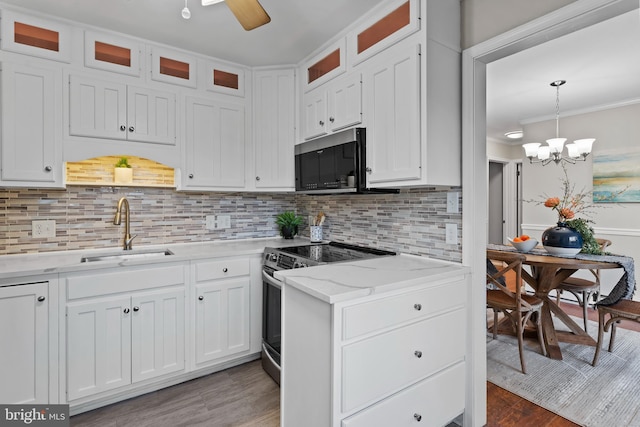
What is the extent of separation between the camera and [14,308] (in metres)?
1.71

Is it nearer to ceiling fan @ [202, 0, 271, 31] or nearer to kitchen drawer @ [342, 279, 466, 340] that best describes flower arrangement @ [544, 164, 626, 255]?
kitchen drawer @ [342, 279, 466, 340]

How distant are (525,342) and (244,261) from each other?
8.78 ft

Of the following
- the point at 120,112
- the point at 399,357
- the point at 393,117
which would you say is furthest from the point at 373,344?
the point at 120,112

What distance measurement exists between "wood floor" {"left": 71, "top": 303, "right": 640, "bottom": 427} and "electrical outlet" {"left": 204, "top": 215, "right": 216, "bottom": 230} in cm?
120

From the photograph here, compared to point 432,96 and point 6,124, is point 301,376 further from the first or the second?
point 6,124

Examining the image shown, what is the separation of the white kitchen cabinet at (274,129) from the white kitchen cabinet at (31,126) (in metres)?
1.33

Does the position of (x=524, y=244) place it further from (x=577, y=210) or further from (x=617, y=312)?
(x=577, y=210)

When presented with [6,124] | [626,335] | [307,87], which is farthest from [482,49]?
[626,335]

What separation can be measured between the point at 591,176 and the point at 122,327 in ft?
17.3

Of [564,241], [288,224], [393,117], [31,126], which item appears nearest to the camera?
[393,117]

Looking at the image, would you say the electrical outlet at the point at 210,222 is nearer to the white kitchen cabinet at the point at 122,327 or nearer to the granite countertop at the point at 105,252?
the granite countertop at the point at 105,252

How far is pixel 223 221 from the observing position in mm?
2922

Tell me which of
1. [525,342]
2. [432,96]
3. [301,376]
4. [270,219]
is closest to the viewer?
[301,376]

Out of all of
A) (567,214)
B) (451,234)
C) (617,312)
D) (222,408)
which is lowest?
(222,408)
